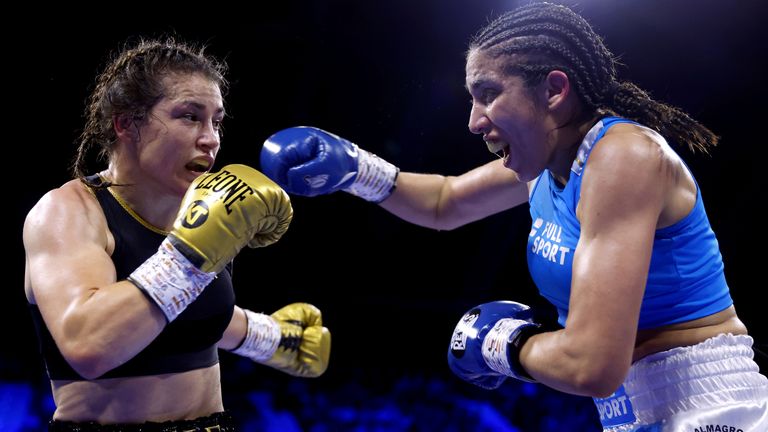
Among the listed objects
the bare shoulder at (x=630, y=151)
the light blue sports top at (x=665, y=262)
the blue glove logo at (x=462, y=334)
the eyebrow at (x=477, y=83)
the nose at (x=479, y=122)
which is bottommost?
the blue glove logo at (x=462, y=334)

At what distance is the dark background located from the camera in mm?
3561

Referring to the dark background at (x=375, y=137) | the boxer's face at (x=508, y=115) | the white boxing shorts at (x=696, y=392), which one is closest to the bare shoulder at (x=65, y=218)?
the boxer's face at (x=508, y=115)

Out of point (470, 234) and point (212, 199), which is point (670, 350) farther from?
point (470, 234)

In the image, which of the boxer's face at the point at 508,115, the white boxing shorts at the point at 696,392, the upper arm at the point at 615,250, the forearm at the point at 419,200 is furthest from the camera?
the forearm at the point at 419,200

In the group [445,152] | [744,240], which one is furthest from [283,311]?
[744,240]

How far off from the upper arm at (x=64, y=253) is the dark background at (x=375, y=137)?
1.98 metres

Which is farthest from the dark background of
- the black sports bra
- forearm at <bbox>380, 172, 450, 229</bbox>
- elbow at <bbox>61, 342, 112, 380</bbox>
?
elbow at <bbox>61, 342, 112, 380</bbox>

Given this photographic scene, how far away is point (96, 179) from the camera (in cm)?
178

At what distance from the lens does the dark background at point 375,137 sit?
3561 mm

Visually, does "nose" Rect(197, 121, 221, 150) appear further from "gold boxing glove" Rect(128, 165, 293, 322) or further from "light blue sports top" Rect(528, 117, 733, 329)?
"light blue sports top" Rect(528, 117, 733, 329)

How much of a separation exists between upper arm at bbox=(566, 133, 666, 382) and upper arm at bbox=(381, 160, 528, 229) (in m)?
0.77

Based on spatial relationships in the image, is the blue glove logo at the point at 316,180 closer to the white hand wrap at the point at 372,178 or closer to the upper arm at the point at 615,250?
the white hand wrap at the point at 372,178

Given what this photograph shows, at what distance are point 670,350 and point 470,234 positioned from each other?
3.44 metres

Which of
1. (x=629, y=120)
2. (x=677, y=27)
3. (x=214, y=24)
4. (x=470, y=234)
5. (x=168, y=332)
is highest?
(x=677, y=27)
